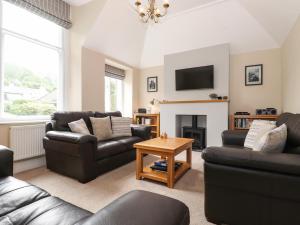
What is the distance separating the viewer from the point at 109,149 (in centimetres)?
245

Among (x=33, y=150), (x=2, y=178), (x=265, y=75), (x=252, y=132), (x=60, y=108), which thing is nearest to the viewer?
(x=2, y=178)

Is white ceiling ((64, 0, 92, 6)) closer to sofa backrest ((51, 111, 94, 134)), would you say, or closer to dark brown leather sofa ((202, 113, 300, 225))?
sofa backrest ((51, 111, 94, 134))

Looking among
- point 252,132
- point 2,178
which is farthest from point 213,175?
point 2,178

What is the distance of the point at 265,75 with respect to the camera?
12.4 ft

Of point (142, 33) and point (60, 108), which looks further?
point (142, 33)

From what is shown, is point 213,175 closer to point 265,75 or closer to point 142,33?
point 265,75

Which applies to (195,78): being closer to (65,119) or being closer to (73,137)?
(65,119)

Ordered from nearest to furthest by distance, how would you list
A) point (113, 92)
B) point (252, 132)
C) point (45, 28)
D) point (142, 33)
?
point (252, 132)
point (45, 28)
point (142, 33)
point (113, 92)

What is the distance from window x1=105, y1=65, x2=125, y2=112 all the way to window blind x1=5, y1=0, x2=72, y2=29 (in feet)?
4.92

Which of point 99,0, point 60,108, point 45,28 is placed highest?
point 99,0

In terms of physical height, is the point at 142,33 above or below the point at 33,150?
above

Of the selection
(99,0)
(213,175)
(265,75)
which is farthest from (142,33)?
(213,175)

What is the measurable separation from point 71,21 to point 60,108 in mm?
1830

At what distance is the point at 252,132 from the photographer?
218cm
